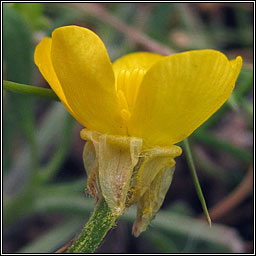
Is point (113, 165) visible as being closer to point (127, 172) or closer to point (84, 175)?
point (127, 172)

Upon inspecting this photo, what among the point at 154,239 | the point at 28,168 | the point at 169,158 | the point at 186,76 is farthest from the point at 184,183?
the point at 186,76

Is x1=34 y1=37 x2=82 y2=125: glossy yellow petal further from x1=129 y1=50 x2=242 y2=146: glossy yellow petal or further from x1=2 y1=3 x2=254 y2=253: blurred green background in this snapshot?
x1=2 y1=3 x2=254 y2=253: blurred green background

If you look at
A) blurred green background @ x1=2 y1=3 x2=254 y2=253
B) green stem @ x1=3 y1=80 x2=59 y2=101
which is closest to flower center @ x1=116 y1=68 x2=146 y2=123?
green stem @ x1=3 y1=80 x2=59 y2=101

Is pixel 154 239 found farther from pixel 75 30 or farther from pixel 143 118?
pixel 75 30

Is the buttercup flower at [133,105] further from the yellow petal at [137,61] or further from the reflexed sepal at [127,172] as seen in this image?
the yellow petal at [137,61]

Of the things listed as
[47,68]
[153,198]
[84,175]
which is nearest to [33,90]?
[47,68]

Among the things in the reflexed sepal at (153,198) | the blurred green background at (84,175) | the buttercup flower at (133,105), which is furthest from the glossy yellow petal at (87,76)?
the blurred green background at (84,175)

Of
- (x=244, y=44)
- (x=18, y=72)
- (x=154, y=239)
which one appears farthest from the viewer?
(x=244, y=44)
